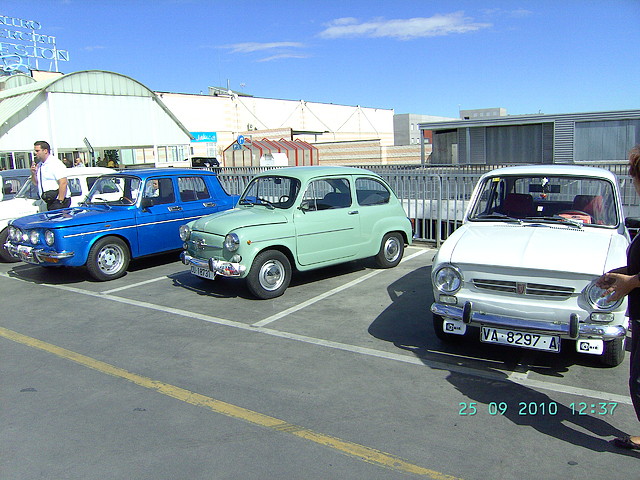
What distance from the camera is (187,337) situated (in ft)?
19.4

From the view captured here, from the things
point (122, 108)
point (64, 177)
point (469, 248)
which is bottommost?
point (469, 248)

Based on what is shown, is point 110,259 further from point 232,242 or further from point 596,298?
point 596,298

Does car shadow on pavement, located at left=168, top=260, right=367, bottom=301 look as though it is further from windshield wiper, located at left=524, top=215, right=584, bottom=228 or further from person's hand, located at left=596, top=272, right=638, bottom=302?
person's hand, located at left=596, top=272, right=638, bottom=302

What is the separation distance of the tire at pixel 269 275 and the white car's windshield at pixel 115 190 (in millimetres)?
3178

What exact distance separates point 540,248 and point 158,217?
6.47 meters

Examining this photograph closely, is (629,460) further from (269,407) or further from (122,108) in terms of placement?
(122,108)

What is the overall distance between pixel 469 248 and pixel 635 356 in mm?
1868

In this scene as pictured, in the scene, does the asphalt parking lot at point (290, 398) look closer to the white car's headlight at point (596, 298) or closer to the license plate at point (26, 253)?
the white car's headlight at point (596, 298)

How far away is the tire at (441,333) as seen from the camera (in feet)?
17.2

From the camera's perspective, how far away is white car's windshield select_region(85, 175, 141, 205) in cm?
911

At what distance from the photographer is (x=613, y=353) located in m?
4.66

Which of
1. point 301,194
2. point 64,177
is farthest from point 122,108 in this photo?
point 301,194

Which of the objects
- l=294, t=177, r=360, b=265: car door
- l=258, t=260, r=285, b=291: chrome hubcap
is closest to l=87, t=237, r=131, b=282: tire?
l=258, t=260, r=285, b=291: chrome hubcap

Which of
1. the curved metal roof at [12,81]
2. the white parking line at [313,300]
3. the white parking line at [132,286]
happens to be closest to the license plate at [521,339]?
the white parking line at [313,300]
